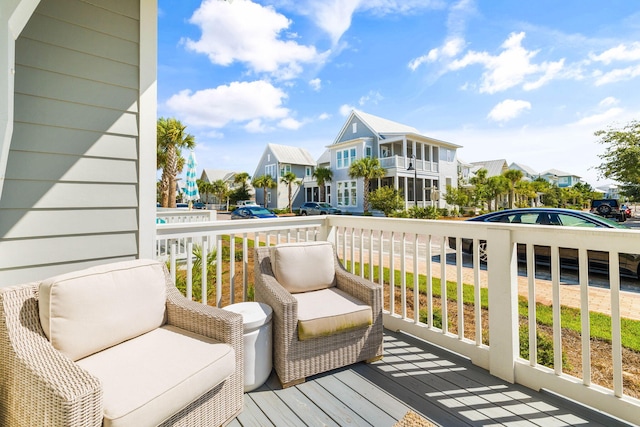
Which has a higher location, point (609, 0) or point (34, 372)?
point (609, 0)

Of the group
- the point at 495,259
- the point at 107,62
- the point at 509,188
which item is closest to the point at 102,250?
the point at 107,62

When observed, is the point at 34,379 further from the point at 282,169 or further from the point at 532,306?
the point at 282,169

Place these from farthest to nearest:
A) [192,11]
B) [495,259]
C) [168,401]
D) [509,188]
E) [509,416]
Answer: [509,188]
[192,11]
[495,259]
[509,416]
[168,401]

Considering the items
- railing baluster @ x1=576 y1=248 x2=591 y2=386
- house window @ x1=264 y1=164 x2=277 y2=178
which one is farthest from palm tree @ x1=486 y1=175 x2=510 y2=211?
railing baluster @ x1=576 y1=248 x2=591 y2=386

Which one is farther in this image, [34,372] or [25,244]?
[25,244]

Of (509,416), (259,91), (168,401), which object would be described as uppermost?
(259,91)

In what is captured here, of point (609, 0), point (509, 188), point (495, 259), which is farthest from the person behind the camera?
point (509, 188)

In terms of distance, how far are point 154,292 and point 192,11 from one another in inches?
204

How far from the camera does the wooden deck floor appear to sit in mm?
1691

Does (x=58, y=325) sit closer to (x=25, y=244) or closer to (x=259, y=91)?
Result: (x=25, y=244)

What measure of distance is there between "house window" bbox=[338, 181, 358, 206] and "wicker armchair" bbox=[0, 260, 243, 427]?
2025cm

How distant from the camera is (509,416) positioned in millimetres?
1719

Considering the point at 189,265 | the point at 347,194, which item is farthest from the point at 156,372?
the point at 347,194

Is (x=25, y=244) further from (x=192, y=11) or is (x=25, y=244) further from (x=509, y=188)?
(x=509, y=188)
